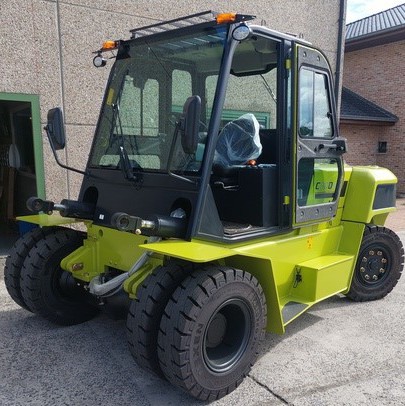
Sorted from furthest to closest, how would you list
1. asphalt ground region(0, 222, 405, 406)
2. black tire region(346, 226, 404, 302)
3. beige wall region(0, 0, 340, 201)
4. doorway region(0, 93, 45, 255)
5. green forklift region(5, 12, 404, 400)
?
doorway region(0, 93, 45, 255), beige wall region(0, 0, 340, 201), black tire region(346, 226, 404, 302), asphalt ground region(0, 222, 405, 406), green forklift region(5, 12, 404, 400)

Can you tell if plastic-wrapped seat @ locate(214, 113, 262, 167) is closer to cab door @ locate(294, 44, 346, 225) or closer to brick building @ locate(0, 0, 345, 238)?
cab door @ locate(294, 44, 346, 225)

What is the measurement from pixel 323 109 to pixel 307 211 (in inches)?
35.5

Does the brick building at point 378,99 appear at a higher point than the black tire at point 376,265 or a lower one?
higher

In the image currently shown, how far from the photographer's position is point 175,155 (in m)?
3.16

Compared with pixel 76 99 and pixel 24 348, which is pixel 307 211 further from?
pixel 76 99

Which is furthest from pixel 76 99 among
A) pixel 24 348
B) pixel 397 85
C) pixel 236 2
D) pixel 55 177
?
pixel 397 85

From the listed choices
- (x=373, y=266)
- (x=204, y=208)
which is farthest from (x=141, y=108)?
(x=373, y=266)

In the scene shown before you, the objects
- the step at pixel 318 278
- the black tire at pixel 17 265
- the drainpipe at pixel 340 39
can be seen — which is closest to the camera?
the step at pixel 318 278

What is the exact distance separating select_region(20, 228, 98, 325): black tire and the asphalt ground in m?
0.16

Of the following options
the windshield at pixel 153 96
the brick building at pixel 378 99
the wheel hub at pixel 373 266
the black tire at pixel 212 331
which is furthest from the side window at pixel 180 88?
the brick building at pixel 378 99

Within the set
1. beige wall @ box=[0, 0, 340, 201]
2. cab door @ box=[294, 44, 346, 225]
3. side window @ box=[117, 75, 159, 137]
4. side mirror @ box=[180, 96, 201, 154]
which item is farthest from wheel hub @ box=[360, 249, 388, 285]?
beige wall @ box=[0, 0, 340, 201]

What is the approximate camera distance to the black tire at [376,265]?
465 cm

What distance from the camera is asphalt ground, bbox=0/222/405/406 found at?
296cm

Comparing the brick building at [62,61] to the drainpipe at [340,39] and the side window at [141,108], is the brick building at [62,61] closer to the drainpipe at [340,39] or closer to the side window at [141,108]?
the drainpipe at [340,39]
